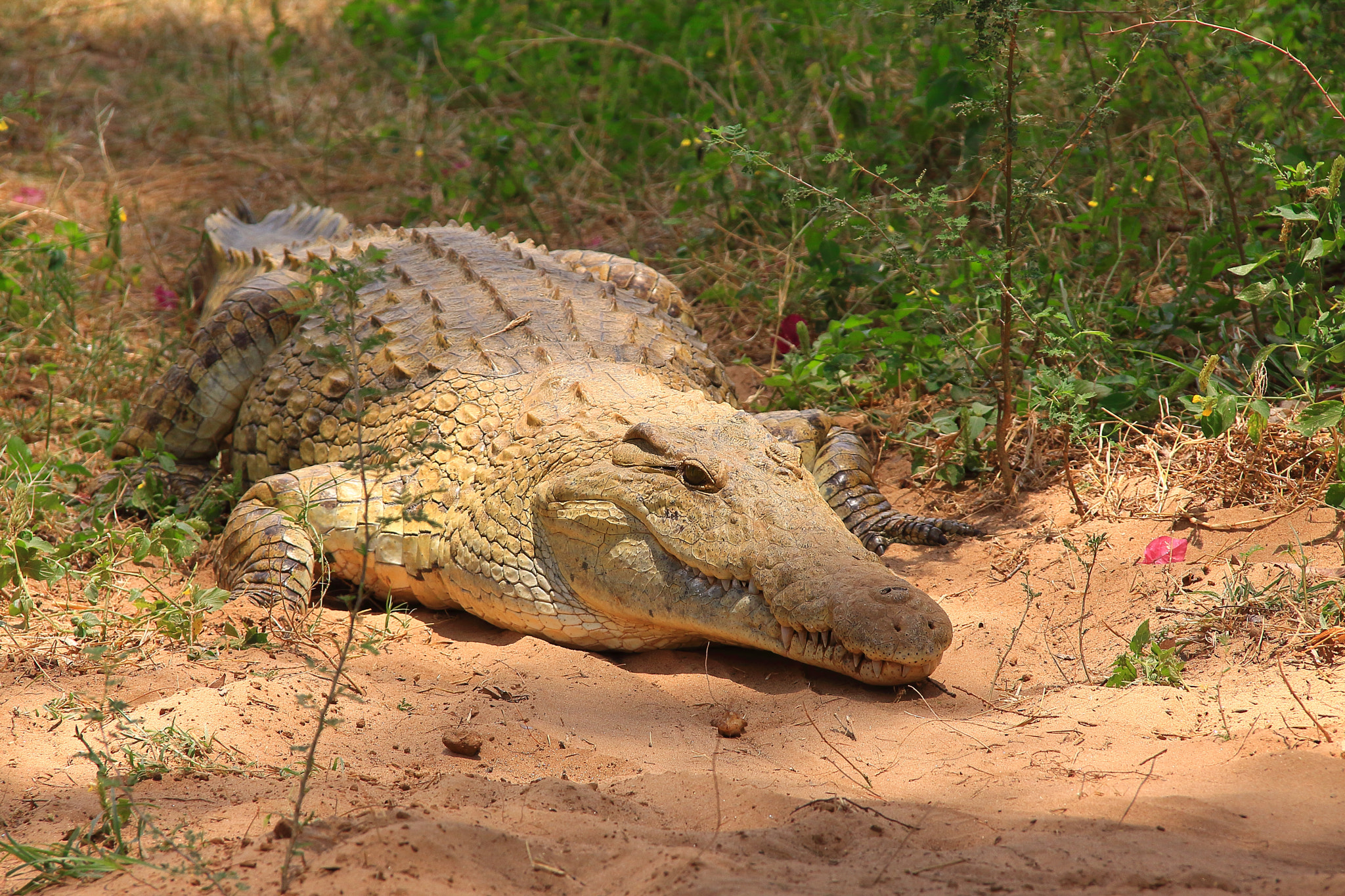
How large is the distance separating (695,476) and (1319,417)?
190 cm

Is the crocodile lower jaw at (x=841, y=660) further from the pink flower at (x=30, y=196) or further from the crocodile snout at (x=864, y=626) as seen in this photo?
the pink flower at (x=30, y=196)

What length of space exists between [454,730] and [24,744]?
3.27 ft

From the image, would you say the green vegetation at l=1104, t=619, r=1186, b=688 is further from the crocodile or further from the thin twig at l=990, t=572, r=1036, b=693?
the crocodile

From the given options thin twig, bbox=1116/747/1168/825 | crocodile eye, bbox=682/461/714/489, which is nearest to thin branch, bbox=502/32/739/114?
crocodile eye, bbox=682/461/714/489

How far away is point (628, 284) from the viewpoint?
16.6 feet

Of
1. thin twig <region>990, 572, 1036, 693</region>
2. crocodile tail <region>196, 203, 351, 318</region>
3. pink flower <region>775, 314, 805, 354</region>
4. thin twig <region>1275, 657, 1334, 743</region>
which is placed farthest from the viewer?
crocodile tail <region>196, 203, 351, 318</region>

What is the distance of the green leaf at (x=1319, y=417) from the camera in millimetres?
3188

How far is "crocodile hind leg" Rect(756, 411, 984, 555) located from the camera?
3902 mm

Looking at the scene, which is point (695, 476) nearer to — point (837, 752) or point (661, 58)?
point (837, 752)

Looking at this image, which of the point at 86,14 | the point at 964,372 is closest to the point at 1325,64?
the point at 964,372

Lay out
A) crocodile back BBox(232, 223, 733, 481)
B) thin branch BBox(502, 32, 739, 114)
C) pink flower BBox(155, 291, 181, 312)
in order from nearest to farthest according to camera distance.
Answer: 1. crocodile back BBox(232, 223, 733, 481)
2. pink flower BBox(155, 291, 181, 312)
3. thin branch BBox(502, 32, 739, 114)

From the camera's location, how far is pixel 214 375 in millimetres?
4918

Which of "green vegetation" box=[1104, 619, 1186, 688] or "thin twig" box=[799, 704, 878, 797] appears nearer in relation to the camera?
"thin twig" box=[799, 704, 878, 797]

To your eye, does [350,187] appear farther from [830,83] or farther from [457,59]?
[830,83]
